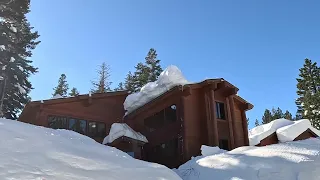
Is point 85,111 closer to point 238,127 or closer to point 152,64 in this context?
point 238,127

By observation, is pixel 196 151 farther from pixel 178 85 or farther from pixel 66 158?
pixel 66 158

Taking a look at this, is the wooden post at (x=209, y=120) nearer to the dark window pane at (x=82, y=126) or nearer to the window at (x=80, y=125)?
the window at (x=80, y=125)

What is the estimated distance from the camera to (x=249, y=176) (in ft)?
26.3

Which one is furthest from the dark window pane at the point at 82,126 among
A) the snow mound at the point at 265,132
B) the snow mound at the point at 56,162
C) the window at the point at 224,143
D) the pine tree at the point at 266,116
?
the pine tree at the point at 266,116

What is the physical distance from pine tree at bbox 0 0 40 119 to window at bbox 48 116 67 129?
830 cm

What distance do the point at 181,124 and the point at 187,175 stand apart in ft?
21.2

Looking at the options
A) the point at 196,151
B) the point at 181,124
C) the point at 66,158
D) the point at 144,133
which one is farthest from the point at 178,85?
the point at 66,158

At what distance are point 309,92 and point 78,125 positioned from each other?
2539 centimetres

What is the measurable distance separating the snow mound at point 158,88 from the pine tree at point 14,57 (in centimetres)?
1079

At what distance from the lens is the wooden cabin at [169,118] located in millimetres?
16203

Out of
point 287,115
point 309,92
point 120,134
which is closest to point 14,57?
point 120,134

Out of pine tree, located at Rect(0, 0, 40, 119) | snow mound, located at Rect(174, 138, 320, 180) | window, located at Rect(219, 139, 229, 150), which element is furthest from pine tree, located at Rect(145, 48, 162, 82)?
snow mound, located at Rect(174, 138, 320, 180)

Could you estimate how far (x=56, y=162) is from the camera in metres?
5.39

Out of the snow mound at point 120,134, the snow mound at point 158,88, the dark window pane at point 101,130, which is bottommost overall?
the snow mound at point 120,134
